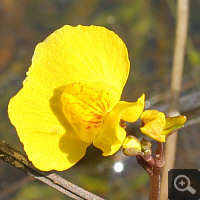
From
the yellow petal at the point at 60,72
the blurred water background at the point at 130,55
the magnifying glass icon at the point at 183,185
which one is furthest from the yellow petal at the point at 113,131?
the blurred water background at the point at 130,55

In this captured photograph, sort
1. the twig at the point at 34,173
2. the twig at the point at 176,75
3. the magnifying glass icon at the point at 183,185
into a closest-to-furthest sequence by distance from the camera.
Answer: the twig at the point at 34,173, the magnifying glass icon at the point at 183,185, the twig at the point at 176,75

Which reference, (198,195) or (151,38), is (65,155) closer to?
(198,195)

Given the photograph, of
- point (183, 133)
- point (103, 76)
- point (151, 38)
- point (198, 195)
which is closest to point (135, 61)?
point (151, 38)

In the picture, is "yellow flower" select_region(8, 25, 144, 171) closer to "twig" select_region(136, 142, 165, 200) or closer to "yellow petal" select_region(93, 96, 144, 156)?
"yellow petal" select_region(93, 96, 144, 156)

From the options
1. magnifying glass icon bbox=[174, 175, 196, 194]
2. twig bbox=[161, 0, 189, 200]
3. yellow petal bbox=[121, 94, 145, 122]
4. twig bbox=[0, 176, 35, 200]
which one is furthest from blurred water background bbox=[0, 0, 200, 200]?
yellow petal bbox=[121, 94, 145, 122]

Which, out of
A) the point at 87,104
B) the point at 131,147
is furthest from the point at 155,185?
the point at 87,104

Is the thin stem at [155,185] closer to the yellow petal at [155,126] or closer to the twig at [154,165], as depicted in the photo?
the twig at [154,165]
